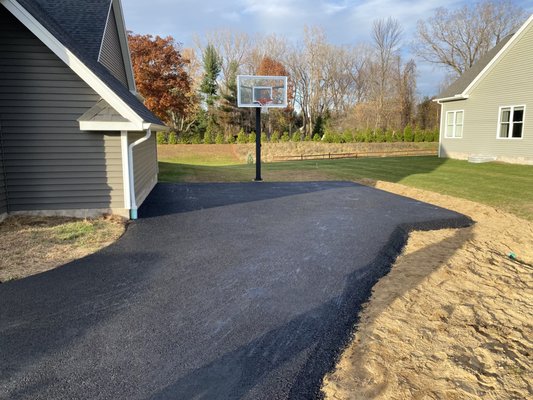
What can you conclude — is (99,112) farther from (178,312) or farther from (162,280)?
(178,312)

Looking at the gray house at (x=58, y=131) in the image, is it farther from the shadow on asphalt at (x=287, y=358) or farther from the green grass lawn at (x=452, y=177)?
the green grass lawn at (x=452, y=177)

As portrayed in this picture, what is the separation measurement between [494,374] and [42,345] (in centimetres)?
344

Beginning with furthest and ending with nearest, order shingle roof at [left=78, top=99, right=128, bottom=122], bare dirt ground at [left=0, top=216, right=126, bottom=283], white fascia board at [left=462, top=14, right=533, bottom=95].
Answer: white fascia board at [left=462, top=14, right=533, bottom=95]
shingle roof at [left=78, top=99, right=128, bottom=122]
bare dirt ground at [left=0, top=216, right=126, bottom=283]

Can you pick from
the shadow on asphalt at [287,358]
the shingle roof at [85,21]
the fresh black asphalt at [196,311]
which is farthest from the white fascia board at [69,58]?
the shadow on asphalt at [287,358]

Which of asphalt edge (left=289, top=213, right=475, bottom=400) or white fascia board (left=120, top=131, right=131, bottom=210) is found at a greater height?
white fascia board (left=120, top=131, right=131, bottom=210)

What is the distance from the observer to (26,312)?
344 centimetres

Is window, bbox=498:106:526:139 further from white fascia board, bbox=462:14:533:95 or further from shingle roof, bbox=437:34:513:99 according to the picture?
shingle roof, bbox=437:34:513:99

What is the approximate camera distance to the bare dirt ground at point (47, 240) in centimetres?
464

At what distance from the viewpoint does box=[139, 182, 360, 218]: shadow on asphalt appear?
8.48 metres

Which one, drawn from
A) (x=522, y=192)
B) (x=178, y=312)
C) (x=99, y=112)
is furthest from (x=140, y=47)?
(x=178, y=312)

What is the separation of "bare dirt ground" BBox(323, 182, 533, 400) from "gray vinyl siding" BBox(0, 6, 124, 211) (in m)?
5.39

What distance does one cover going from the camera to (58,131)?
6750 mm

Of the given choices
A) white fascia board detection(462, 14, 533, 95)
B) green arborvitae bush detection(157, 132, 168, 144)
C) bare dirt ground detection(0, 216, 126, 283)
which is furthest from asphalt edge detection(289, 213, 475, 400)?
green arborvitae bush detection(157, 132, 168, 144)

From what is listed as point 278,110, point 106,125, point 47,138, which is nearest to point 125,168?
point 106,125
